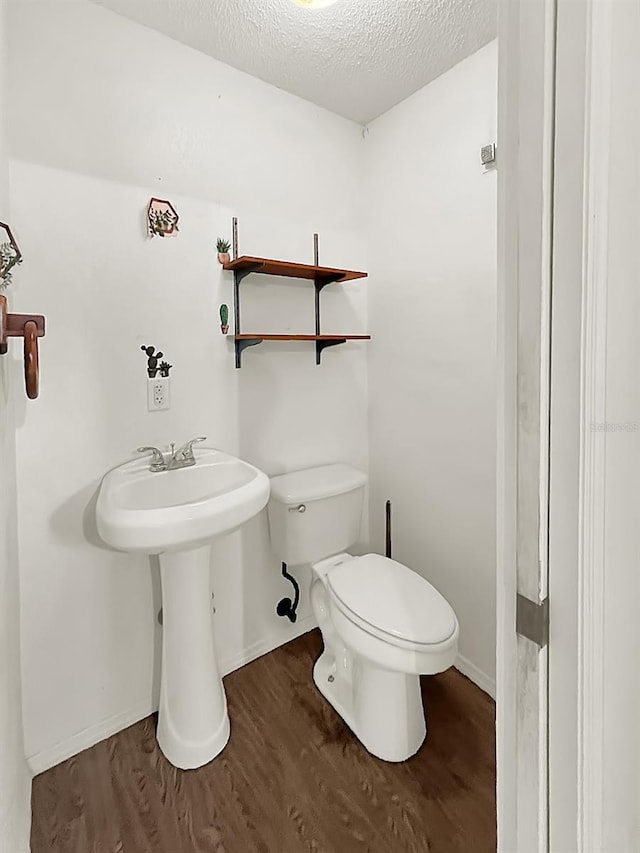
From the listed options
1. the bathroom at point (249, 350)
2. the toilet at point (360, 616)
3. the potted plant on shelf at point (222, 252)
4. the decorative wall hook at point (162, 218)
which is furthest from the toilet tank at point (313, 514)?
the decorative wall hook at point (162, 218)

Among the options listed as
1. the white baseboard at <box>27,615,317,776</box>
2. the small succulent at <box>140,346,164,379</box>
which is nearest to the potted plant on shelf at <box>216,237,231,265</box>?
the small succulent at <box>140,346,164,379</box>

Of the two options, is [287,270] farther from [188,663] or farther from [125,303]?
[188,663]

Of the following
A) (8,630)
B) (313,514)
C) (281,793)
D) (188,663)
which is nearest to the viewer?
(8,630)

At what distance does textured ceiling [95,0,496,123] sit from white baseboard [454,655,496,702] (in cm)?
225

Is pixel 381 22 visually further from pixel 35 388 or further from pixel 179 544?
pixel 179 544

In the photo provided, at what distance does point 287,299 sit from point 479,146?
0.88 m

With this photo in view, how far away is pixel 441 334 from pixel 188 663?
4.80 ft

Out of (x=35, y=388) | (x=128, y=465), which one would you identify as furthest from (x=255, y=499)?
Result: (x=35, y=388)

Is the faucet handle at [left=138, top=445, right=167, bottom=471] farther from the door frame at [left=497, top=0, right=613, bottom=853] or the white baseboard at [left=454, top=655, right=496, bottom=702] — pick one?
the white baseboard at [left=454, top=655, right=496, bottom=702]

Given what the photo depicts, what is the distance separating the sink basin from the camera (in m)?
1.19

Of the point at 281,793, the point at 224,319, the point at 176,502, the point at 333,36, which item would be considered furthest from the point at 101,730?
the point at 333,36

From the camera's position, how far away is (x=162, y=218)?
1587 millimetres

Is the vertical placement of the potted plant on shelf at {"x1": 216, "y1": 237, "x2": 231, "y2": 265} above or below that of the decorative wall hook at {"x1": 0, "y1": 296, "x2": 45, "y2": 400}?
above

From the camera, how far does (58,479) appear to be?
146 cm
